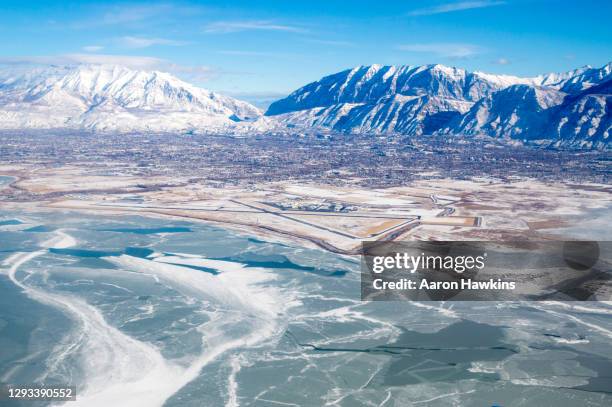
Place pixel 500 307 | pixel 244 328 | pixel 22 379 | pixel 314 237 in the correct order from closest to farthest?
pixel 22 379 → pixel 244 328 → pixel 500 307 → pixel 314 237

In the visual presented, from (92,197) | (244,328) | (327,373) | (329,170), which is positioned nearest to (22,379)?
(244,328)

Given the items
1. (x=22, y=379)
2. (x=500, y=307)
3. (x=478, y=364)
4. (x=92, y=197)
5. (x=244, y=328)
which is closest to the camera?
(x=22, y=379)

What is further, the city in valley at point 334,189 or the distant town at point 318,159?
the distant town at point 318,159

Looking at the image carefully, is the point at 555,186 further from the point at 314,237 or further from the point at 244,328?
the point at 244,328

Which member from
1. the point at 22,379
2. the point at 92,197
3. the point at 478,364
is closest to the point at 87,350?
the point at 22,379

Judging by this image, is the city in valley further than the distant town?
No

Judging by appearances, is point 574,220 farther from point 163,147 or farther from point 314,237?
point 163,147

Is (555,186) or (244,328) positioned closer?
(244,328)

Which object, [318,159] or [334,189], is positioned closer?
[334,189]

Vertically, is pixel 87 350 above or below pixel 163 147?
below

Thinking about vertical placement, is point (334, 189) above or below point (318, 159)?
below
